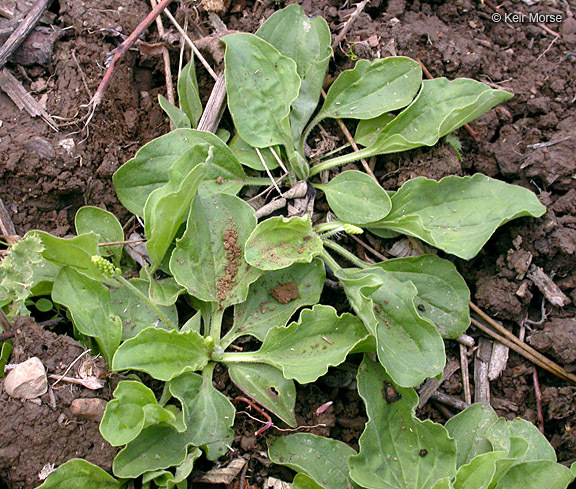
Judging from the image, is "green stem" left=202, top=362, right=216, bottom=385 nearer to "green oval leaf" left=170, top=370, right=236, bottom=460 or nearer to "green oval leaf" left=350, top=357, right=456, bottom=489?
"green oval leaf" left=170, top=370, right=236, bottom=460

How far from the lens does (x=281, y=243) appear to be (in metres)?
2.64

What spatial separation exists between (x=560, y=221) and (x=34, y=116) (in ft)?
9.10

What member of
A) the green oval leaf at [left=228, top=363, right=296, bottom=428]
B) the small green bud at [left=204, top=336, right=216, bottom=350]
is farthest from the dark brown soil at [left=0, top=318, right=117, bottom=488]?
the green oval leaf at [left=228, top=363, right=296, bottom=428]

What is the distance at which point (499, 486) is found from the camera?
2.48 metres

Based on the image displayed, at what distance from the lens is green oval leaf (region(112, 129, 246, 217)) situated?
2.75m

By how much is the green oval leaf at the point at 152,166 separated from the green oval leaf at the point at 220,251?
23cm

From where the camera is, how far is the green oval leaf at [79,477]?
87.4 inches

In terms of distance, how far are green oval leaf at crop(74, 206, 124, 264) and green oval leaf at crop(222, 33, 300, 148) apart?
80 cm

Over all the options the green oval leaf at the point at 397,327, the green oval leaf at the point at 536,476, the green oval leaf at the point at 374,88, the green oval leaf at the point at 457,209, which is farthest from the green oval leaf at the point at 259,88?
the green oval leaf at the point at 536,476

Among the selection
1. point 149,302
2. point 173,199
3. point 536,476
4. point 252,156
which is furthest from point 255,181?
point 536,476

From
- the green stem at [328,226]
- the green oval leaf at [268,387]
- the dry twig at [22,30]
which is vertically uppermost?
the dry twig at [22,30]

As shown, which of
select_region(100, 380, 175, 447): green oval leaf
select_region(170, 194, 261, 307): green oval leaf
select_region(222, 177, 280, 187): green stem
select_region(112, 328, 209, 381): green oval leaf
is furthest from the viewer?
select_region(222, 177, 280, 187): green stem

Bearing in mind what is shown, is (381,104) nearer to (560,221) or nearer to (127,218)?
(560,221)

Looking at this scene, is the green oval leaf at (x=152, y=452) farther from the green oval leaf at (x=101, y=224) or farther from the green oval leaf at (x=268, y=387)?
the green oval leaf at (x=101, y=224)
